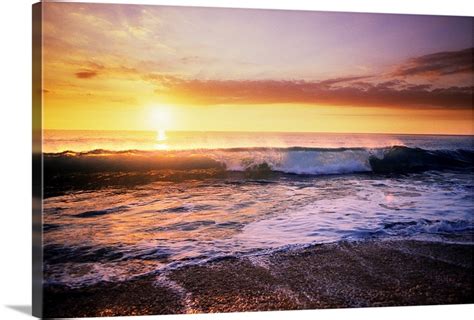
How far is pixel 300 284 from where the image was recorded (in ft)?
14.0

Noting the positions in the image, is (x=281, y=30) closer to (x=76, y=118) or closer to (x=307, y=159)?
(x=307, y=159)

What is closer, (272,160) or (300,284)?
(300,284)

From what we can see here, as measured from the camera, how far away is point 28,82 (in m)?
4.05

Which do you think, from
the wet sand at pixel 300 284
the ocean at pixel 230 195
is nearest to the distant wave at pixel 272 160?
the ocean at pixel 230 195

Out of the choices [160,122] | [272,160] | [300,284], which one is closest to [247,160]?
[272,160]

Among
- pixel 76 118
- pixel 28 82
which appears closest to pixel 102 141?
pixel 76 118

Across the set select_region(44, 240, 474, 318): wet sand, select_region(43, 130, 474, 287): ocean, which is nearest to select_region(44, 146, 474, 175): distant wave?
select_region(43, 130, 474, 287): ocean

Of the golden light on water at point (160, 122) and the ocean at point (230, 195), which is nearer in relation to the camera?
the ocean at point (230, 195)

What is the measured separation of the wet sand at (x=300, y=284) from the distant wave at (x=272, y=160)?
1.89ft

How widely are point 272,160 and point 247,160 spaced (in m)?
0.18

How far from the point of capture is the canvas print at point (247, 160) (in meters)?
4.05

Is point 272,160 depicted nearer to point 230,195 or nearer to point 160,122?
point 230,195

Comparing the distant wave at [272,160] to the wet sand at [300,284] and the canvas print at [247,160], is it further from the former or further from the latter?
the wet sand at [300,284]

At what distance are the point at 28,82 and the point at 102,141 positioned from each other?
60 cm
